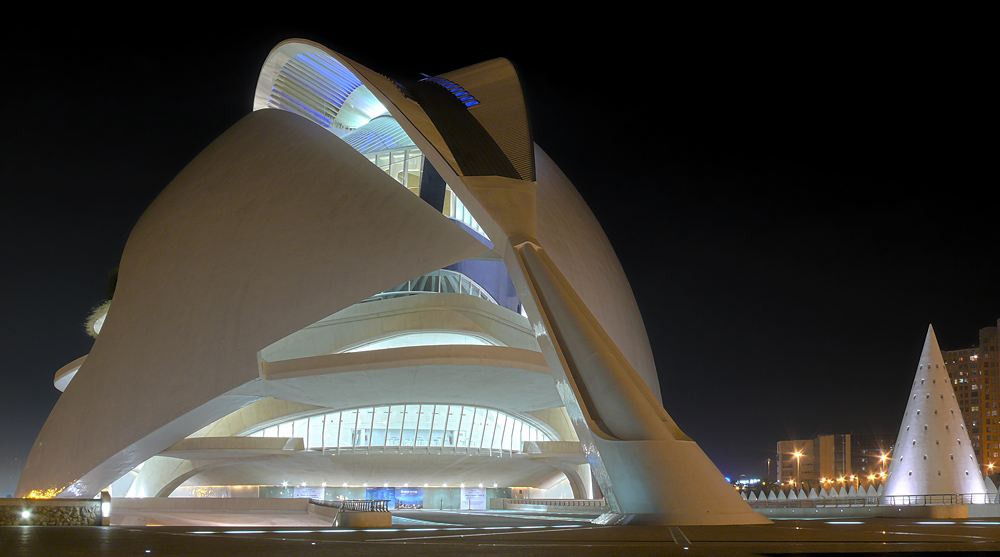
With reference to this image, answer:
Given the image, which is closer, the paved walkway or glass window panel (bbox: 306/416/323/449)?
the paved walkway

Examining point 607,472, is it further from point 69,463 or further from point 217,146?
point 217,146

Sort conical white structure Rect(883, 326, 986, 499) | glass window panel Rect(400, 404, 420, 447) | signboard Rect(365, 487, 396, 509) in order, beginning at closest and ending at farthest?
1. conical white structure Rect(883, 326, 986, 499)
2. glass window panel Rect(400, 404, 420, 447)
3. signboard Rect(365, 487, 396, 509)

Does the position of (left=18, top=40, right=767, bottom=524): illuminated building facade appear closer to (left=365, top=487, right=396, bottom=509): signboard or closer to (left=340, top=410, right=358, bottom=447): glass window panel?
(left=340, top=410, right=358, bottom=447): glass window panel

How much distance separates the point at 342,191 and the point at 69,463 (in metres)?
9.57

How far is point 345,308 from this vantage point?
20750 mm

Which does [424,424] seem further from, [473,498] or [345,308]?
[345,308]

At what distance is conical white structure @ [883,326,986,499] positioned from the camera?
23.2 m

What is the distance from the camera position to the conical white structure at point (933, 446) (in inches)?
912

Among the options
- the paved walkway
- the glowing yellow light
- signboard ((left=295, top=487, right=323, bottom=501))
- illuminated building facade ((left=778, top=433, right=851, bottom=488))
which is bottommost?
illuminated building facade ((left=778, top=433, right=851, bottom=488))

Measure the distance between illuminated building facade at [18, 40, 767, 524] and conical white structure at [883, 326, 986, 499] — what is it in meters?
7.55

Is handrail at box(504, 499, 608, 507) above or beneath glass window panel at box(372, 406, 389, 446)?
beneath

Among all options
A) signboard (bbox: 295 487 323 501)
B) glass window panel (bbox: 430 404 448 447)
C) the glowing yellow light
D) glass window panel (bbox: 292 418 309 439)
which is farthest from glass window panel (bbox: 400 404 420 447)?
the glowing yellow light

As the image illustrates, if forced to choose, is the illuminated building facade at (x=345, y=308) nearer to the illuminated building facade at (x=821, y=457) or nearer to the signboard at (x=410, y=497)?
the signboard at (x=410, y=497)

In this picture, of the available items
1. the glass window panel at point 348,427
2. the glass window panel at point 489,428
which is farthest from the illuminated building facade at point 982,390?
the glass window panel at point 348,427
